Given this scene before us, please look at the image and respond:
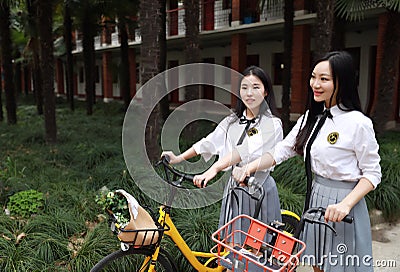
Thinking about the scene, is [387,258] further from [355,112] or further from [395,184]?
[355,112]

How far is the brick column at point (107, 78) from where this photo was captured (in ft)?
77.9

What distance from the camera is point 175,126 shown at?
2.47 m

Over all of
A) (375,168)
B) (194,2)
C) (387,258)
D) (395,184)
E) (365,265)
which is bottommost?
(387,258)

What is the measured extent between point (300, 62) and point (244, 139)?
35.6ft

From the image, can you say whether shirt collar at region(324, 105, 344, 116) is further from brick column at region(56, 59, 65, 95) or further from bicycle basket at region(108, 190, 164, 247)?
brick column at region(56, 59, 65, 95)

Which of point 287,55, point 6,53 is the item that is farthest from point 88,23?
point 287,55

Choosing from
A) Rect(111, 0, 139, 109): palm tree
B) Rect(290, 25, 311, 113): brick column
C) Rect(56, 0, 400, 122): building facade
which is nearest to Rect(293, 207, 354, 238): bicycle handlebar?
Rect(56, 0, 400, 122): building facade

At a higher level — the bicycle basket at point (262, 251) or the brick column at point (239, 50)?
the brick column at point (239, 50)

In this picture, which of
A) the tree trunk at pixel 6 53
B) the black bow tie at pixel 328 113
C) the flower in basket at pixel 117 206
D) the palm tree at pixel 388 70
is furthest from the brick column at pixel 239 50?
the flower in basket at pixel 117 206

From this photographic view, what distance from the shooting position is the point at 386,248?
392cm


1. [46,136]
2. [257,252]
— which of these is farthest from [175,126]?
[46,136]

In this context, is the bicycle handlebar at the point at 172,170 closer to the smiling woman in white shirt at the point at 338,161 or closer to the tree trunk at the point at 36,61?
the smiling woman in white shirt at the point at 338,161

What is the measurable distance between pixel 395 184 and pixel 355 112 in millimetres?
3553

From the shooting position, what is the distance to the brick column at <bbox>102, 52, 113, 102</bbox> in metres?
23.8
